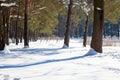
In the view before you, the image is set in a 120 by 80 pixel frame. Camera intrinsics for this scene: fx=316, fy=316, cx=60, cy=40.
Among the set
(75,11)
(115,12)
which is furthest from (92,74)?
(75,11)

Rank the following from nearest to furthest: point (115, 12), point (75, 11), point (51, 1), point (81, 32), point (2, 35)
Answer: point (2, 35), point (115, 12), point (51, 1), point (75, 11), point (81, 32)

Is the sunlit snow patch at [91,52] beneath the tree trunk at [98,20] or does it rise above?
beneath

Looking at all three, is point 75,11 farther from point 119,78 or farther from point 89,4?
point 119,78

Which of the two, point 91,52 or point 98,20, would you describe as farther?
point 98,20

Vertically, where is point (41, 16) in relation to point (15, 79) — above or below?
above

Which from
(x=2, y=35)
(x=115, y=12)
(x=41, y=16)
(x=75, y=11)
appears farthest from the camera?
(x=41, y=16)

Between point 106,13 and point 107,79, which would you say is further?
point 106,13

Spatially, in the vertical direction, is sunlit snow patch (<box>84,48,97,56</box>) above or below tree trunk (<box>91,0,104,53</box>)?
below

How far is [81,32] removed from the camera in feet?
476

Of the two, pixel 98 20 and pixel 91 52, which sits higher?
pixel 98 20

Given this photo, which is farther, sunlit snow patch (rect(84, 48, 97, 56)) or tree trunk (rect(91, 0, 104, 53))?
tree trunk (rect(91, 0, 104, 53))

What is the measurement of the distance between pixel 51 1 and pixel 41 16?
13.5m

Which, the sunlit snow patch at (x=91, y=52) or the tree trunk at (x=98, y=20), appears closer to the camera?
the sunlit snow patch at (x=91, y=52)

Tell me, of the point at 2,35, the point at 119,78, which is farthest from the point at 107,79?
the point at 2,35
